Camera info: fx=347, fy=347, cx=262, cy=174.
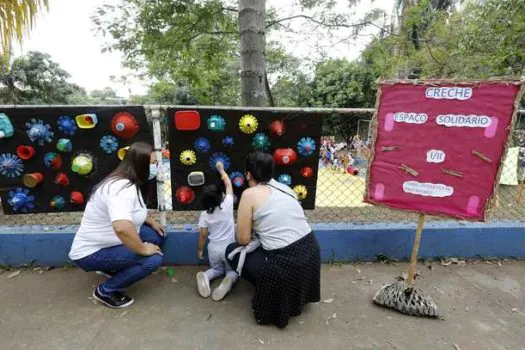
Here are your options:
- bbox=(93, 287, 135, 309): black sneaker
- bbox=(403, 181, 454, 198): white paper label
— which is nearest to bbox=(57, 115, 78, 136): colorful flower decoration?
bbox=(93, 287, 135, 309): black sneaker

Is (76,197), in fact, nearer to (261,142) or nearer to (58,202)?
(58,202)

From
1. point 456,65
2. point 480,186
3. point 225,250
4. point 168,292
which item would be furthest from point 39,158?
point 456,65

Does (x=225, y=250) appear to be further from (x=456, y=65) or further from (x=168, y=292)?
(x=456, y=65)

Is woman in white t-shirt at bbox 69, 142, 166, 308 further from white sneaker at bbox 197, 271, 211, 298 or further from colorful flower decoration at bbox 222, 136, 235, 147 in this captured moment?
colorful flower decoration at bbox 222, 136, 235, 147

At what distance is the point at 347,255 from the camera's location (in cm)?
346

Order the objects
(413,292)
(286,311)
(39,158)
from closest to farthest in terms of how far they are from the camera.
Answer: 1. (286,311)
2. (413,292)
3. (39,158)

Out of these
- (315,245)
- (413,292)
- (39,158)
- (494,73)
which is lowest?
(413,292)

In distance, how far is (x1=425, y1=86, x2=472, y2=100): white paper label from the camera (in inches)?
92.4

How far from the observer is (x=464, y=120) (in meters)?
2.38

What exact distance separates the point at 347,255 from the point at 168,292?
1739 millimetres

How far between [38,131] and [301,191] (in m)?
2.38

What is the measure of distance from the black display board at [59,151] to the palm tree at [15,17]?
0.56 metres

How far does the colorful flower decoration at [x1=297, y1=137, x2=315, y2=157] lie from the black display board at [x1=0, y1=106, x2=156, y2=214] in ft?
4.42

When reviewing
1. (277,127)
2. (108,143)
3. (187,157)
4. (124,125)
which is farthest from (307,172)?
(108,143)
